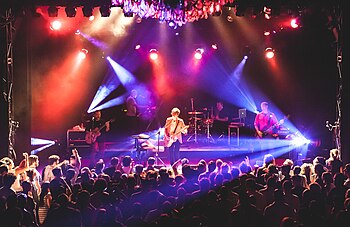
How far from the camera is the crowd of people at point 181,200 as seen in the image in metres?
5.84

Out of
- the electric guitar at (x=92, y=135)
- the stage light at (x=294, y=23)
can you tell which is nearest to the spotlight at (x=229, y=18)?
the stage light at (x=294, y=23)

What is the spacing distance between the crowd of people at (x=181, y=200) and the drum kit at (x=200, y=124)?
29.9 feet

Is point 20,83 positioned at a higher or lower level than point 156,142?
higher

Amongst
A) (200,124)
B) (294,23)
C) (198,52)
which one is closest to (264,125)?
(294,23)

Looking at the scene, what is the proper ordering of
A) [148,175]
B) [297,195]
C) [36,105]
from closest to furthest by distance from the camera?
[297,195] → [148,175] → [36,105]

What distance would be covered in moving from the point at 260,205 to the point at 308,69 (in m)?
10.9

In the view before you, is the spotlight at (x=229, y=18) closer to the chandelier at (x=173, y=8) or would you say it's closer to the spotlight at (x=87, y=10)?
the chandelier at (x=173, y=8)

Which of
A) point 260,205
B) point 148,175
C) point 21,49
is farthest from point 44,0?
point 260,205

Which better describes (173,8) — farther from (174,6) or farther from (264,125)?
(264,125)

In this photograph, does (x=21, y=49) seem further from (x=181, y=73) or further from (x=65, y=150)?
(x=181, y=73)

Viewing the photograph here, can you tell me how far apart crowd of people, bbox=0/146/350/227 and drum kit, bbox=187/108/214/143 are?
29.9 feet

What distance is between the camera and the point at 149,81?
19.5 m

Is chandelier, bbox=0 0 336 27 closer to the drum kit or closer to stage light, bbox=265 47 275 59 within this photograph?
stage light, bbox=265 47 275 59

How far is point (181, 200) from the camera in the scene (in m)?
6.80
